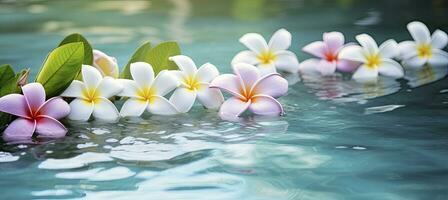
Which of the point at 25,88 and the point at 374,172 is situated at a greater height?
the point at 25,88

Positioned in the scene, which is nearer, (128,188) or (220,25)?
(128,188)

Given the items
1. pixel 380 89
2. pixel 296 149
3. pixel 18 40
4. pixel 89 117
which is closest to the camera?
pixel 296 149

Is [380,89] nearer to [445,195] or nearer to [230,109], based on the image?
[230,109]

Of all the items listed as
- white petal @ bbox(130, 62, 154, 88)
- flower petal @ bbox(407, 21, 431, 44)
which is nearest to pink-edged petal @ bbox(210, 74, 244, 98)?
white petal @ bbox(130, 62, 154, 88)

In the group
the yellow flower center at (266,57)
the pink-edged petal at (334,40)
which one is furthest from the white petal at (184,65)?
the pink-edged petal at (334,40)

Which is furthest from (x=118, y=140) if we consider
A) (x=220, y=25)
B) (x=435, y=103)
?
(x=220, y=25)

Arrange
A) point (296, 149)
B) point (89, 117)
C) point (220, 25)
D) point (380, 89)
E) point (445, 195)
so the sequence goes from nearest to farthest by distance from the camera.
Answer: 1. point (445, 195)
2. point (296, 149)
3. point (89, 117)
4. point (380, 89)
5. point (220, 25)
